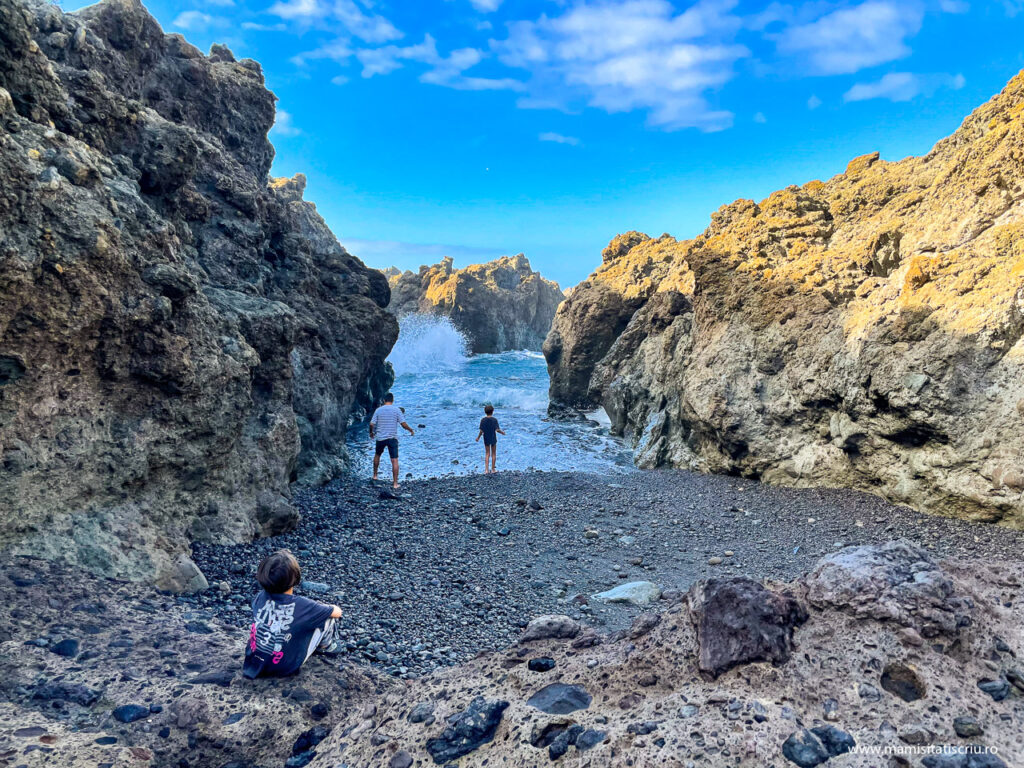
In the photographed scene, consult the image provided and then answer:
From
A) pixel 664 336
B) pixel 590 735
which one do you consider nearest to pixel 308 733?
pixel 590 735

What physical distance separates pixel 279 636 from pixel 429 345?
70477 millimetres

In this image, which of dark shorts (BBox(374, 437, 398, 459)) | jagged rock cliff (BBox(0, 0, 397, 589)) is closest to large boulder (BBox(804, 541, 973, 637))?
jagged rock cliff (BBox(0, 0, 397, 589))

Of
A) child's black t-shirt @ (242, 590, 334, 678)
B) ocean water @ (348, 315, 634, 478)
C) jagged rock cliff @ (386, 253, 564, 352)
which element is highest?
jagged rock cliff @ (386, 253, 564, 352)

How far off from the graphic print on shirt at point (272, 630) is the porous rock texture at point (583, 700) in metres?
0.23

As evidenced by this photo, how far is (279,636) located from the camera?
4215mm

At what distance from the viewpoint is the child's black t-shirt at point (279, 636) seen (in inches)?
164

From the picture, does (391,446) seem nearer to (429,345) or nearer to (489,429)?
(489,429)

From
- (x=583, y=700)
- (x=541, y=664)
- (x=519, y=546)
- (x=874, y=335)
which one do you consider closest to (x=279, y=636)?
(x=541, y=664)

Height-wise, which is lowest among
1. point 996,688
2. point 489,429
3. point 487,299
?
point 489,429

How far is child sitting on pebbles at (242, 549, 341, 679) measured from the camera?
13.7 feet

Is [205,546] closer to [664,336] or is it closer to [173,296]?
[173,296]

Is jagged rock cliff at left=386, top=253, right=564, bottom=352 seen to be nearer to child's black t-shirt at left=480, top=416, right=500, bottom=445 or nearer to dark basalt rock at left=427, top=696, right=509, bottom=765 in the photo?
child's black t-shirt at left=480, top=416, right=500, bottom=445

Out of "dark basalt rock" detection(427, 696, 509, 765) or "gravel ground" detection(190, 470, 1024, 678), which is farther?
"gravel ground" detection(190, 470, 1024, 678)

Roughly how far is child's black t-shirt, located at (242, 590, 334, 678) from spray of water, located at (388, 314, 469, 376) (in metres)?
60.8
